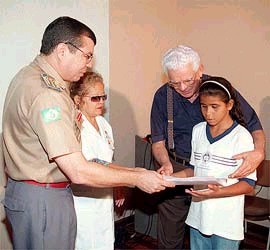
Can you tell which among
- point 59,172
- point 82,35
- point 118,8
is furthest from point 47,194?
point 118,8

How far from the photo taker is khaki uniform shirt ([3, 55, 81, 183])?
5.44 ft

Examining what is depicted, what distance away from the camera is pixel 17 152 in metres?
1.79

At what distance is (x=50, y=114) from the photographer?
1655mm

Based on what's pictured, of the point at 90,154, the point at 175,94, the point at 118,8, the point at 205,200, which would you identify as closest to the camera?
the point at 205,200

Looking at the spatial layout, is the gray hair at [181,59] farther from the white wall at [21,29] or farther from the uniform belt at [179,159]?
the white wall at [21,29]

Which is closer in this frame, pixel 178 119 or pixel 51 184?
pixel 51 184

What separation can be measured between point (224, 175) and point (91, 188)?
0.81 metres

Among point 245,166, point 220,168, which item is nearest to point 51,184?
point 220,168

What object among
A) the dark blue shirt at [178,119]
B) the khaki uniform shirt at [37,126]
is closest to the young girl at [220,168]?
the dark blue shirt at [178,119]

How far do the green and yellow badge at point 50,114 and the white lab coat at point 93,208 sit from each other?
61 centimetres

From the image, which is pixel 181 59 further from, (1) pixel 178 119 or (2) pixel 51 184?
(2) pixel 51 184

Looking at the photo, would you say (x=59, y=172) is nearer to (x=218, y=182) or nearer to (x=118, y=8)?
(x=218, y=182)

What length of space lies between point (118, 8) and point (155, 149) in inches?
59.3

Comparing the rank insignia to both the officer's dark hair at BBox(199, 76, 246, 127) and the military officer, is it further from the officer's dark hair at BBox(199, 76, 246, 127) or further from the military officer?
the officer's dark hair at BBox(199, 76, 246, 127)
